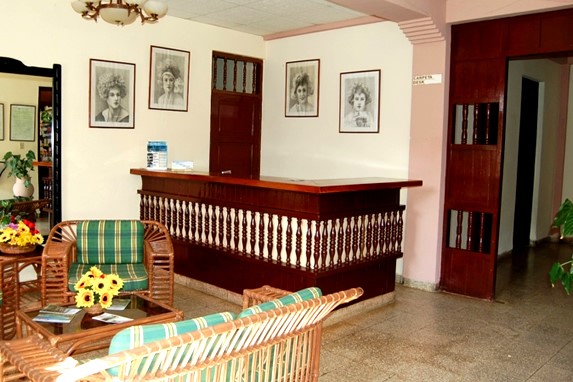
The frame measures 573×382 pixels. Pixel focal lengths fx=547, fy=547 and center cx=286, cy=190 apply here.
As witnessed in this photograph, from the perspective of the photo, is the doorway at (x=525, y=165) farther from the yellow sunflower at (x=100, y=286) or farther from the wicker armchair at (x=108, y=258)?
the yellow sunflower at (x=100, y=286)

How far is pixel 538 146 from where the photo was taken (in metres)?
8.25

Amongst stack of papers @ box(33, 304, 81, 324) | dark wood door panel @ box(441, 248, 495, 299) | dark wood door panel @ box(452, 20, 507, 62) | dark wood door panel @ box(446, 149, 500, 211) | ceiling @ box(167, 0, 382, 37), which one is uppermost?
ceiling @ box(167, 0, 382, 37)

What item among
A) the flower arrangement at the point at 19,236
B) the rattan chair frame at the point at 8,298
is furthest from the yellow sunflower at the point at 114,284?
the flower arrangement at the point at 19,236

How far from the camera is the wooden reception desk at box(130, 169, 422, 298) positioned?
4.30 metres

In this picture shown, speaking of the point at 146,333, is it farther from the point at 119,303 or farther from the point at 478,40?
the point at 478,40

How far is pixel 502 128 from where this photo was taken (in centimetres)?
521

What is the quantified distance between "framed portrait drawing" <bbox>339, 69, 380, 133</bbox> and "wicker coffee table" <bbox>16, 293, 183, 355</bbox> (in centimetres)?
352

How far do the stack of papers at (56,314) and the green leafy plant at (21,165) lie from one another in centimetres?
220

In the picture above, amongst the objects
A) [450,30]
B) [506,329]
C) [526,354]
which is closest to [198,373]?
[526,354]

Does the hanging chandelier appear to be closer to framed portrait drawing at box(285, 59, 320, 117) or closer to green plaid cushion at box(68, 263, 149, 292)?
green plaid cushion at box(68, 263, 149, 292)

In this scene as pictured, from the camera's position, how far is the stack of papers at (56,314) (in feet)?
10.4

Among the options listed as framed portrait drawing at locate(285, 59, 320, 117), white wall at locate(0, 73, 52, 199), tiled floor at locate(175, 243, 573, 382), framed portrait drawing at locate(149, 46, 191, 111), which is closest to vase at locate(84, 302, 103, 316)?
tiled floor at locate(175, 243, 573, 382)

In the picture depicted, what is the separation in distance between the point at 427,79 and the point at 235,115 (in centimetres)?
262

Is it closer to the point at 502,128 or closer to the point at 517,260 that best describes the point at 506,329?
the point at 502,128
